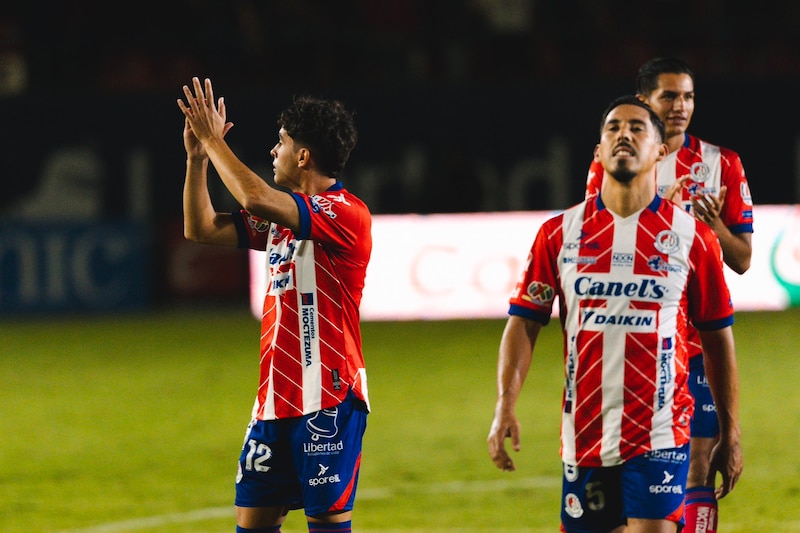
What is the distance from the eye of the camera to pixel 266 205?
4125 mm

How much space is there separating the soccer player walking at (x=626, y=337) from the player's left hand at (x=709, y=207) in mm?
409

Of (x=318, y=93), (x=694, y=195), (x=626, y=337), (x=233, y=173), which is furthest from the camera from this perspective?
(x=318, y=93)

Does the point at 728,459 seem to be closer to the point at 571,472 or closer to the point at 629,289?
the point at 571,472

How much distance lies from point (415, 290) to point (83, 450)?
6.39 metres

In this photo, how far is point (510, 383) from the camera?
397 centimetres

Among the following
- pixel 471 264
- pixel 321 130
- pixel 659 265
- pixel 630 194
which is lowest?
pixel 471 264

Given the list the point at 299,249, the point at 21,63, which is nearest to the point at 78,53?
the point at 21,63

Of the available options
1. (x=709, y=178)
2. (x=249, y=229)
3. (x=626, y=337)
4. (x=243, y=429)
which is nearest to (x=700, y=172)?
(x=709, y=178)

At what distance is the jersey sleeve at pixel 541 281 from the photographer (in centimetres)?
404

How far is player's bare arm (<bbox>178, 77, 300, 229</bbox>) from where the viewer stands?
13.5 ft

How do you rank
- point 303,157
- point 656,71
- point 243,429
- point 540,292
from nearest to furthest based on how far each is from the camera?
point 540,292 < point 303,157 < point 656,71 < point 243,429

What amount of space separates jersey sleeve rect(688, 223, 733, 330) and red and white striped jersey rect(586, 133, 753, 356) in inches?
35.2

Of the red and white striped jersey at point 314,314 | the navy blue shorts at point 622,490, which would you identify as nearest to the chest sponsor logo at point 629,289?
the navy blue shorts at point 622,490

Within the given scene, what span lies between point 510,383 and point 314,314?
0.75 meters
